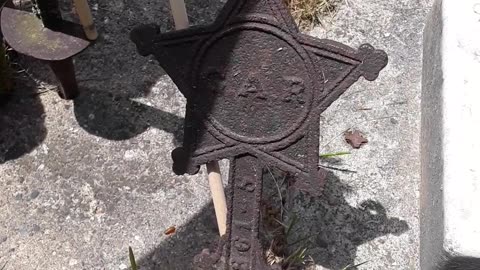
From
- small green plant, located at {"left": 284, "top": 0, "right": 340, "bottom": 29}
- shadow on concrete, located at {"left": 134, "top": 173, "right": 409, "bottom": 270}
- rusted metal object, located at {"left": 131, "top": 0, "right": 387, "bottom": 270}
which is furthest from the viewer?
small green plant, located at {"left": 284, "top": 0, "right": 340, "bottom": 29}

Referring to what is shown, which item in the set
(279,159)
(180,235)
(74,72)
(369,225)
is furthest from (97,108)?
(369,225)

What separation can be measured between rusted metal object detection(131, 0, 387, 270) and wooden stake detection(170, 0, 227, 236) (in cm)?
6

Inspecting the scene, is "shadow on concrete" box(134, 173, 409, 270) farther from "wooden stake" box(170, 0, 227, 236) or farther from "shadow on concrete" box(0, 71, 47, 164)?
"shadow on concrete" box(0, 71, 47, 164)

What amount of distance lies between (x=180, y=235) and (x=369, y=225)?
2.02 ft

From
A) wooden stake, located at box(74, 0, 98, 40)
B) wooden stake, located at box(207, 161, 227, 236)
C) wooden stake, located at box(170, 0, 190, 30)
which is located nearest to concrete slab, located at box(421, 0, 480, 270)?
wooden stake, located at box(207, 161, 227, 236)

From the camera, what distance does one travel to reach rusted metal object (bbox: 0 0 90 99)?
239cm

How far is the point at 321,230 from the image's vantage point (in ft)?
7.82

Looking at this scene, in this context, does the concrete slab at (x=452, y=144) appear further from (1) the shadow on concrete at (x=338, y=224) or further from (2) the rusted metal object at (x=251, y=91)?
(2) the rusted metal object at (x=251, y=91)

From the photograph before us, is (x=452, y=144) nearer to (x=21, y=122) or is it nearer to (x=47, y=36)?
(x=47, y=36)

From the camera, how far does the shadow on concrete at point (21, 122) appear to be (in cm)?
253

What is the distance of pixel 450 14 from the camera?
234 centimetres

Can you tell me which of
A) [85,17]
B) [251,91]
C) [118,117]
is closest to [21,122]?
[118,117]

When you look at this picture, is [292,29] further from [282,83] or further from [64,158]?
[64,158]

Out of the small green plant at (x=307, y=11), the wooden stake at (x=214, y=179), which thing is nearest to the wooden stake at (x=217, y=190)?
the wooden stake at (x=214, y=179)
